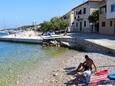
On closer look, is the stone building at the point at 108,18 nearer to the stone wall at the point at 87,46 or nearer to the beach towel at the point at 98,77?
the stone wall at the point at 87,46

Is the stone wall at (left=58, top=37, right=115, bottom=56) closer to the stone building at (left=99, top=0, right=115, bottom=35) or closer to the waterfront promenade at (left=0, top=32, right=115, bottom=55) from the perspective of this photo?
the waterfront promenade at (left=0, top=32, right=115, bottom=55)

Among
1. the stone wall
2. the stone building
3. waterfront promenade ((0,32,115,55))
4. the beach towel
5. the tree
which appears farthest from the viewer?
the tree

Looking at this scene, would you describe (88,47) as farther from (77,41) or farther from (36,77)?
(36,77)

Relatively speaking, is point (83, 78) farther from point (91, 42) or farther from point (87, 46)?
point (87, 46)

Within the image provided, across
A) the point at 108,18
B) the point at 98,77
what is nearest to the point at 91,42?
the point at 108,18

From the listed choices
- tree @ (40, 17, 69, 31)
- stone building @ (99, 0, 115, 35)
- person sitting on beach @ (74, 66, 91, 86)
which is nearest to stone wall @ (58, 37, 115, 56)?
stone building @ (99, 0, 115, 35)

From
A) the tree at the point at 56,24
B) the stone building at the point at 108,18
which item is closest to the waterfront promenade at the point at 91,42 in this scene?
the stone building at the point at 108,18

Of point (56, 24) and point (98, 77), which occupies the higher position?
point (56, 24)

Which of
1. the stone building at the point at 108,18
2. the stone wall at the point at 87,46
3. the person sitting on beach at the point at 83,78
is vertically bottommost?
the stone wall at the point at 87,46

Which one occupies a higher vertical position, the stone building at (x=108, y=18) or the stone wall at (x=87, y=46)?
the stone building at (x=108, y=18)

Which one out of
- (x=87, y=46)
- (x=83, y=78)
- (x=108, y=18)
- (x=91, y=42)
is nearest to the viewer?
(x=83, y=78)

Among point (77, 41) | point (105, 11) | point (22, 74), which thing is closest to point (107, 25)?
point (105, 11)

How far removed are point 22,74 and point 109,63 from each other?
21.4 ft

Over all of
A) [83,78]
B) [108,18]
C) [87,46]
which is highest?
[108,18]
